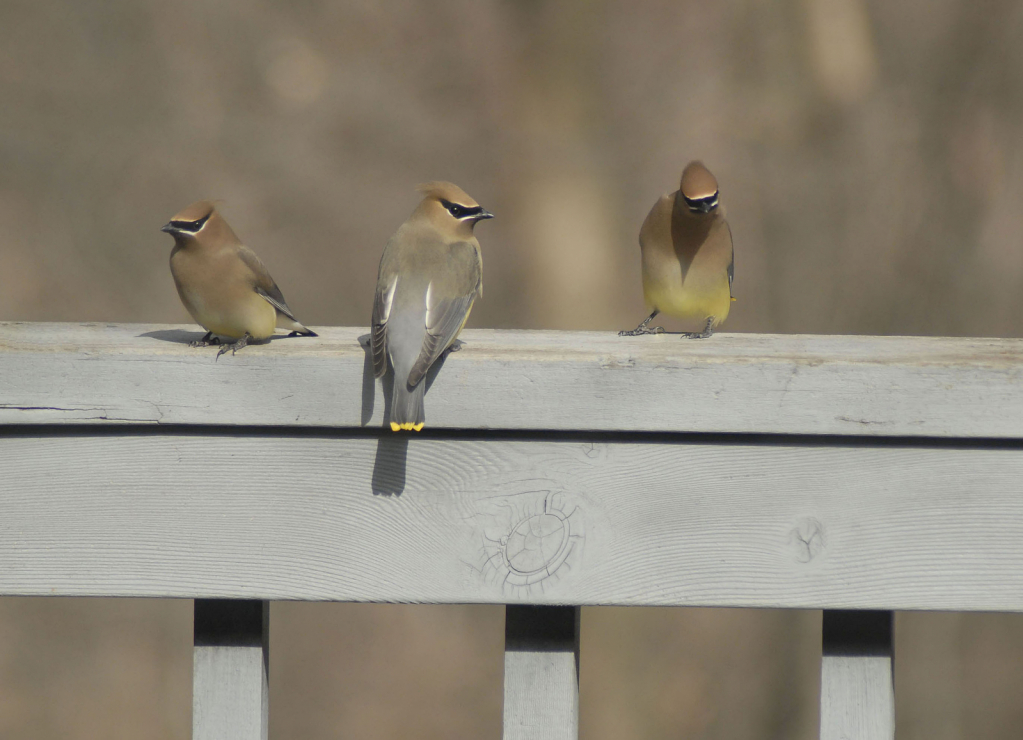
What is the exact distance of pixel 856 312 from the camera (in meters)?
5.33

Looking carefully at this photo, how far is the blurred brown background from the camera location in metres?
5.22

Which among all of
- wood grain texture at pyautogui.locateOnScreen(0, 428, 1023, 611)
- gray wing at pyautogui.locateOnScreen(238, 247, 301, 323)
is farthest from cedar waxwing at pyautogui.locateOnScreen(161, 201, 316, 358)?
wood grain texture at pyautogui.locateOnScreen(0, 428, 1023, 611)

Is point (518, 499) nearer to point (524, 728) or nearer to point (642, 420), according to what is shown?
point (642, 420)

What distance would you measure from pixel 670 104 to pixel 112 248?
2.98 m

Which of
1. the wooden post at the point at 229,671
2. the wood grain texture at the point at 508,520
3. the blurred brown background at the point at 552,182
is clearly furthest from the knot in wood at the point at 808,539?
the blurred brown background at the point at 552,182

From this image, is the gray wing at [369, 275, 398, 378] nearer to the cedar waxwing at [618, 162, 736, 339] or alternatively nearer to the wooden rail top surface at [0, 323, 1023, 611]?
the wooden rail top surface at [0, 323, 1023, 611]

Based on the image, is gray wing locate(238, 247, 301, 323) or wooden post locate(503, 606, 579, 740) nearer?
wooden post locate(503, 606, 579, 740)

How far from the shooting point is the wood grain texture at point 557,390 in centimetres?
167

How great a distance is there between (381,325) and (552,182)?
12.0 ft

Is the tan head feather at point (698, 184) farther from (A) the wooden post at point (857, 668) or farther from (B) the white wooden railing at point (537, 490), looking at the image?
(A) the wooden post at point (857, 668)

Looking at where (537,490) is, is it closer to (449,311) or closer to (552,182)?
(449,311)

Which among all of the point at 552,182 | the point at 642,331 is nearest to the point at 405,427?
the point at 642,331

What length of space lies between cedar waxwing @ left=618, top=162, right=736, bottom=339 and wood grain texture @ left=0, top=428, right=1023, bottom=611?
1325 millimetres

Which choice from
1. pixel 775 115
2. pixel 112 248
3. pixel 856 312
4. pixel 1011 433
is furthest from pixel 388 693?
pixel 1011 433
